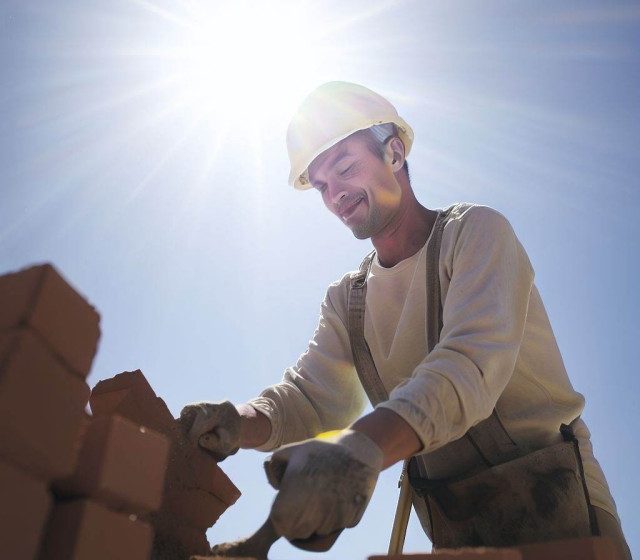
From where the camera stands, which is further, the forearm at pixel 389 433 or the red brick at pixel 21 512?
the forearm at pixel 389 433

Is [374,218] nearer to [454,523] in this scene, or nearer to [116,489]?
[454,523]

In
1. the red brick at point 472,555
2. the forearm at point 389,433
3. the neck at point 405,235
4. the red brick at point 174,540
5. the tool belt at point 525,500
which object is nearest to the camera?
the red brick at point 472,555

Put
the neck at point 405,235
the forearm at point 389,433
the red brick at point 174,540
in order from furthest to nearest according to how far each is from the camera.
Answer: the neck at point 405,235 → the red brick at point 174,540 → the forearm at point 389,433

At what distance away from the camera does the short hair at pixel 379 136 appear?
374 cm

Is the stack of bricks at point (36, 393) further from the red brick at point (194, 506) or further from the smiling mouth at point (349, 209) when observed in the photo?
the smiling mouth at point (349, 209)

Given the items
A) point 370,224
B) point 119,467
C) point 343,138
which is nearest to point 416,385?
point 119,467

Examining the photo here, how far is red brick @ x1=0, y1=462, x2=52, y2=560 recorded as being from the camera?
119 cm

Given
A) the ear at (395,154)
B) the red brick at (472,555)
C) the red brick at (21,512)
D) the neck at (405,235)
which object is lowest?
the red brick at (21,512)

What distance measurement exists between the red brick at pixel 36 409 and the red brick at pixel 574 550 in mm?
1384

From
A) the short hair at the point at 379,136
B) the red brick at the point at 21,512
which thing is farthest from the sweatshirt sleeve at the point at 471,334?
the red brick at the point at 21,512

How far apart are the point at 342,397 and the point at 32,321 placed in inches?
97.7

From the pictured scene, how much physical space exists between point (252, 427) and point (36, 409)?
5.59ft

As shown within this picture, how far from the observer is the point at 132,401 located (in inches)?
87.4

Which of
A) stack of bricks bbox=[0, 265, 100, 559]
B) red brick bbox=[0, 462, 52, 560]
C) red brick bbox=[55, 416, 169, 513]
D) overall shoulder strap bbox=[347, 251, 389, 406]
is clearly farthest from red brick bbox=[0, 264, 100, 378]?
overall shoulder strap bbox=[347, 251, 389, 406]
